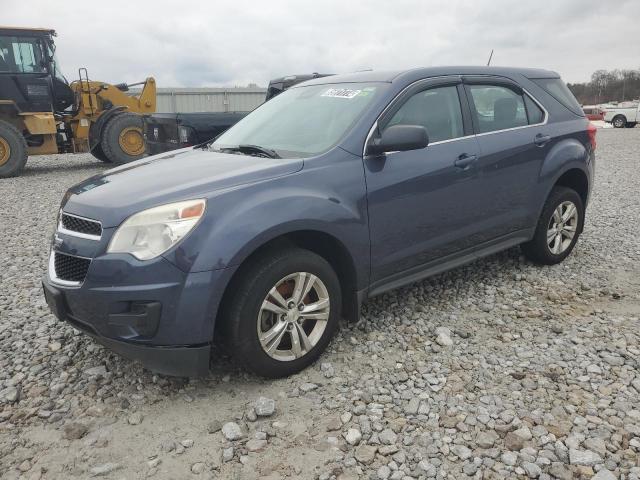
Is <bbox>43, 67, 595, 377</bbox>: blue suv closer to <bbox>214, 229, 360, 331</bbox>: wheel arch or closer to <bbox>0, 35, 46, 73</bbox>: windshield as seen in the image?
<bbox>214, 229, 360, 331</bbox>: wheel arch

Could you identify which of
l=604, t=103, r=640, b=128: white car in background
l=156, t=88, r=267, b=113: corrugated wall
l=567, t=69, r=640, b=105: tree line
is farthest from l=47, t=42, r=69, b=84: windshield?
l=567, t=69, r=640, b=105: tree line

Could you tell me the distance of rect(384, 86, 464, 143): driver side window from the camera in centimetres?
349

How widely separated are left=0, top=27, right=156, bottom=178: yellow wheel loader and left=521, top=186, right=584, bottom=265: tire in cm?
1073

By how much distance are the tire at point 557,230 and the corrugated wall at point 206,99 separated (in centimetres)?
1771

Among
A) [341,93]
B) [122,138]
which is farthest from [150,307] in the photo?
[122,138]

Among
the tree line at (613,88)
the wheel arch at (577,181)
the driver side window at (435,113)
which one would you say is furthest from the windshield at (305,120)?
the tree line at (613,88)

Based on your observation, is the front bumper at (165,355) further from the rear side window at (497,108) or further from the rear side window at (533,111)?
the rear side window at (533,111)

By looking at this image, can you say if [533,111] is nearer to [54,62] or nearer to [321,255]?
[321,255]

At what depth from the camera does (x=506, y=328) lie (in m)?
3.56

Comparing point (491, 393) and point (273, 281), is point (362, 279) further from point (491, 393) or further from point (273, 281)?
point (491, 393)

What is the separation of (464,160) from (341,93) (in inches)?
39.1

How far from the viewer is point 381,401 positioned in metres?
2.75

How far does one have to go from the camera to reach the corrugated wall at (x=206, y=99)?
21.5m

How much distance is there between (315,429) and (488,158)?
2.36 m
